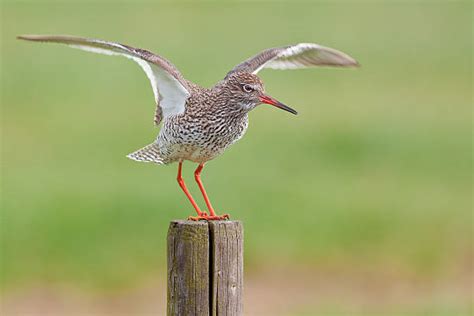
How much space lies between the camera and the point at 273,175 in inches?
646

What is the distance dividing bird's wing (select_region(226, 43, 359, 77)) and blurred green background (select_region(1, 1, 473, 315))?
146 inches

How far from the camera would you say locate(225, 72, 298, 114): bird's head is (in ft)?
24.6

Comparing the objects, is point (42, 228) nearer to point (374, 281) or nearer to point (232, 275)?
point (374, 281)

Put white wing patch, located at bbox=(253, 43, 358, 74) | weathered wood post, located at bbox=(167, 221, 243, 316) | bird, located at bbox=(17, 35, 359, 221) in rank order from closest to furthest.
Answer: weathered wood post, located at bbox=(167, 221, 243, 316) < bird, located at bbox=(17, 35, 359, 221) < white wing patch, located at bbox=(253, 43, 358, 74)

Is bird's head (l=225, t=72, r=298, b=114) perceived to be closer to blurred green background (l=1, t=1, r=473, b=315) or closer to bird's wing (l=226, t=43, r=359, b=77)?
bird's wing (l=226, t=43, r=359, b=77)

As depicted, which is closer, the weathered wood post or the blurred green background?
the weathered wood post

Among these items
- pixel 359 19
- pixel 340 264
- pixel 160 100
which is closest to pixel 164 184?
pixel 340 264

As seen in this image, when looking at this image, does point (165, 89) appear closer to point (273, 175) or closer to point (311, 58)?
point (311, 58)

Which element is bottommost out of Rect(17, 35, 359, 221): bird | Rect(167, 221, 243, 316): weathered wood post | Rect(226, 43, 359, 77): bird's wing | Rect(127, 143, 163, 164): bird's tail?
Rect(167, 221, 243, 316): weathered wood post

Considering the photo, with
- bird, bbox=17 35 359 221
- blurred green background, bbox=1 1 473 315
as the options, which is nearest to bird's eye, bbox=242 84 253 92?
bird, bbox=17 35 359 221

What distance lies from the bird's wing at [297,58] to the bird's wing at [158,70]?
511 millimetres

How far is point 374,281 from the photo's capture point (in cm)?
1355

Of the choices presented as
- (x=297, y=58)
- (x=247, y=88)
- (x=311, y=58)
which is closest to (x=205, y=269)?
(x=247, y=88)

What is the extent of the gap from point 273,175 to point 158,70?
352 inches
